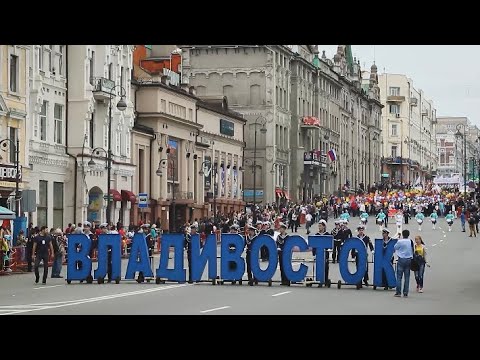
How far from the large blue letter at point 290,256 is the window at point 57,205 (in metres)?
26.4

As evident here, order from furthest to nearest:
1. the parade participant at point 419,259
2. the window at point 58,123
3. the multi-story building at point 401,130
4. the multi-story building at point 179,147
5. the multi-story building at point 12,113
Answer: the multi-story building at point 401,130 → the multi-story building at point 179,147 → the window at point 58,123 → the multi-story building at point 12,113 → the parade participant at point 419,259

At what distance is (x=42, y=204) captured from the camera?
175 ft

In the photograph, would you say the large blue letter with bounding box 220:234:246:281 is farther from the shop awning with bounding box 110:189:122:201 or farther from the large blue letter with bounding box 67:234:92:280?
the shop awning with bounding box 110:189:122:201

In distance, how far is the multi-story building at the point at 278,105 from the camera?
A: 97688 mm

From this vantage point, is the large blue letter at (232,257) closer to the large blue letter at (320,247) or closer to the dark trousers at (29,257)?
the large blue letter at (320,247)

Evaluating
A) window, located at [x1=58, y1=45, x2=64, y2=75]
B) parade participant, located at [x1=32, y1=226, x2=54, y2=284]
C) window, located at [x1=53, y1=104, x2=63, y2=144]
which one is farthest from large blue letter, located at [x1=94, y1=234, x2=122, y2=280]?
window, located at [x1=58, y1=45, x2=64, y2=75]

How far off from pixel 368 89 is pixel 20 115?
115910mm

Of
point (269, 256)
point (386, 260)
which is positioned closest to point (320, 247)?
point (269, 256)

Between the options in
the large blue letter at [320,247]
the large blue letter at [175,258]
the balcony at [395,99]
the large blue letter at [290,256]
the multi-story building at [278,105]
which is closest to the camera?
the large blue letter at [320,247]

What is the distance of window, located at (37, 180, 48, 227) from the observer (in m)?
52.8

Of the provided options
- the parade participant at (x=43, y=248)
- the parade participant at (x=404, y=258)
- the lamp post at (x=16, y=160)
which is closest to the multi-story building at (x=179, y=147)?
the lamp post at (x=16, y=160)
